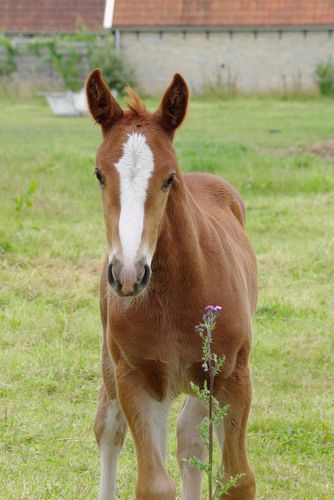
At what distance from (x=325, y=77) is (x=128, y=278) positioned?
85.1 ft

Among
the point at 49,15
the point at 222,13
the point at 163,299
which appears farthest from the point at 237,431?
the point at 49,15

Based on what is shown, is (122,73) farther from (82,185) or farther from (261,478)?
(261,478)

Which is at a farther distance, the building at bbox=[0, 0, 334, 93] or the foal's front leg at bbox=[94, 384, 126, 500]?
the building at bbox=[0, 0, 334, 93]

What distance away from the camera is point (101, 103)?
3510 millimetres

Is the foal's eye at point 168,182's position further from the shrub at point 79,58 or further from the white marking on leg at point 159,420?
the shrub at point 79,58

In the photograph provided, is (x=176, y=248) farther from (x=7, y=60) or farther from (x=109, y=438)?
(x=7, y=60)

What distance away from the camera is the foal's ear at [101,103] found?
347 cm

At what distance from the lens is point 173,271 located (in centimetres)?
356

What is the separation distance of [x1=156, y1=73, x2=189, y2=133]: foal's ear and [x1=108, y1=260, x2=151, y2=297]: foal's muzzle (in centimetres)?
68

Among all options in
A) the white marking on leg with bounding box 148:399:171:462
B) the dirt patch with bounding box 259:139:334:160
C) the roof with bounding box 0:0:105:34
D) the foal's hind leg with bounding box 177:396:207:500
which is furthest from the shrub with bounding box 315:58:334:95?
the white marking on leg with bounding box 148:399:171:462

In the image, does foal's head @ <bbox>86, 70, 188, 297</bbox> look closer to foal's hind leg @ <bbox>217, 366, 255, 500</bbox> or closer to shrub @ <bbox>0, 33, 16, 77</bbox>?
foal's hind leg @ <bbox>217, 366, 255, 500</bbox>

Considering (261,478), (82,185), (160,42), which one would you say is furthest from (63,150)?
(160,42)

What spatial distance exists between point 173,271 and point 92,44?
87.2ft

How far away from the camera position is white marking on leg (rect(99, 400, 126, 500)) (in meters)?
4.19
